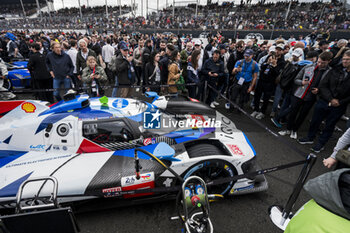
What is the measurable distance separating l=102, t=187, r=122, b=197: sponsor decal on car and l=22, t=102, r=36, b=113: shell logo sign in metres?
1.72

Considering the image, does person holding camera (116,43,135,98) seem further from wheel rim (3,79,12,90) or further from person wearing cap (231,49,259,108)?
wheel rim (3,79,12,90)

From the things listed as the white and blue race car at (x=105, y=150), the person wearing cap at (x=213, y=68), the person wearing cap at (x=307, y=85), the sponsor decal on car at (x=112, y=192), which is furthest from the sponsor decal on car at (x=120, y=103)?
the person wearing cap at (x=307, y=85)

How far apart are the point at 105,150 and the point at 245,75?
4.22 meters

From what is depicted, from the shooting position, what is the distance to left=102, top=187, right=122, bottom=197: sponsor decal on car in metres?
2.35

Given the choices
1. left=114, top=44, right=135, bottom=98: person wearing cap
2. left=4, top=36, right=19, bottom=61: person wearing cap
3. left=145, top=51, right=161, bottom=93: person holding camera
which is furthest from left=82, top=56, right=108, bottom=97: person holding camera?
left=4, top=36, right=19, bottom=61: person wearing cap

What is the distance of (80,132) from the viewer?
8.88ft

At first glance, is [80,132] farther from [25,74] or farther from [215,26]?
[215,26]

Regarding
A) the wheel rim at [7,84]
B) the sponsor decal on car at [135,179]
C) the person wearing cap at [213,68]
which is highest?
the person wearing cap at [213,68]

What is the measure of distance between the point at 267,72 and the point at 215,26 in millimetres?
17084

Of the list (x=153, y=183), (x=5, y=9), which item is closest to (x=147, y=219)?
(x=153, y=183)

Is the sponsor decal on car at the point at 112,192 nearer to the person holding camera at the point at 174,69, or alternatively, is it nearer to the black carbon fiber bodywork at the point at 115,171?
the black carbon fiber bodywork at the point at 115,171

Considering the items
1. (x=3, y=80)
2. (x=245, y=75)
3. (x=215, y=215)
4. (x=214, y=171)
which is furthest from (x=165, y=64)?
(x=3, y=80)

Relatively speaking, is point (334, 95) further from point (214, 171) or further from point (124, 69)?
point (124, 69)

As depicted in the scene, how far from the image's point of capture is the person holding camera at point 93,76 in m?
4.63
